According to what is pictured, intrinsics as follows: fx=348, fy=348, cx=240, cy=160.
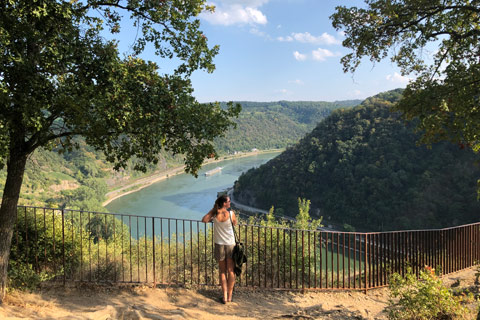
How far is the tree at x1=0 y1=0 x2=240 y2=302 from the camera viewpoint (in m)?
2.96

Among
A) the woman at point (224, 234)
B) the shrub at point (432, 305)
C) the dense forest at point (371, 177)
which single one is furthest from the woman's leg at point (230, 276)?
the dense forest at point (371, 177)

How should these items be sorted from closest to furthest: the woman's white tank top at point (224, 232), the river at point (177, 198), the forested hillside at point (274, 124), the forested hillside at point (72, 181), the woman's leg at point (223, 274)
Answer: the woman's white tank top at point (224, 232) < the woman's leg at point (223, 274) < the forested hillside at point (72, 181) < the river at point (177, 198) < the forested hillside at point (274, 124)

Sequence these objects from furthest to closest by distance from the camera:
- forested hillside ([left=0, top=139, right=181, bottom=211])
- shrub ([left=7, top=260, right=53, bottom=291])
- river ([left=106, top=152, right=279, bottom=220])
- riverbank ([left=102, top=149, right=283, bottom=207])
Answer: riverbank ([left=102, top=149, right=283, bottom=207]) < river ([left=106, top=152, right=279, bottom=220]) < forested hillside ([left=0, top=139, right=181, bottom=211]) < shrub ([left=7, top=260, right=53, bottom=291])

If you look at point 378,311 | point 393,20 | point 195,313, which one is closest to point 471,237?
point 378,311

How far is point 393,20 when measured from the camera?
5.29 meters

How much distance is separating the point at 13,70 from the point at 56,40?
0.46 meters

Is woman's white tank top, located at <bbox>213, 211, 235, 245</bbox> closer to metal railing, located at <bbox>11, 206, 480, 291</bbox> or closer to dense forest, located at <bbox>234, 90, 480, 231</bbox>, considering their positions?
metal railing, located at <bbox>11, 206, 480, 291</bbox>

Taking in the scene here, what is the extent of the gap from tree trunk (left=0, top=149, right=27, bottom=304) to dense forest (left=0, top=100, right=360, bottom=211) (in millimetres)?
551

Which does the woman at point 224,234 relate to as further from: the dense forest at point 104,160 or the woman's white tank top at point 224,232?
the dense forest at point 104,160

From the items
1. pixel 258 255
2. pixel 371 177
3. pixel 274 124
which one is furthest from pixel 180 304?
pixel 274 124

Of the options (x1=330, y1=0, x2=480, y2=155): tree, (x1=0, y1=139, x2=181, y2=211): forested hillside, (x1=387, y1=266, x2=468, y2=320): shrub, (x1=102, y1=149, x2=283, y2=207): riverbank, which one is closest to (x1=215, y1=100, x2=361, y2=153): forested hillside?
(x1=102, y1=149, x2=283, y2=207): riverbank

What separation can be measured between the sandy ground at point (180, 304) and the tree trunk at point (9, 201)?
0.36 m

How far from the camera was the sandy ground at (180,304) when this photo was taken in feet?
11.2

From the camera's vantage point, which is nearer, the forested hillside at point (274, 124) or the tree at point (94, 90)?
the tree at point (94, 90)
